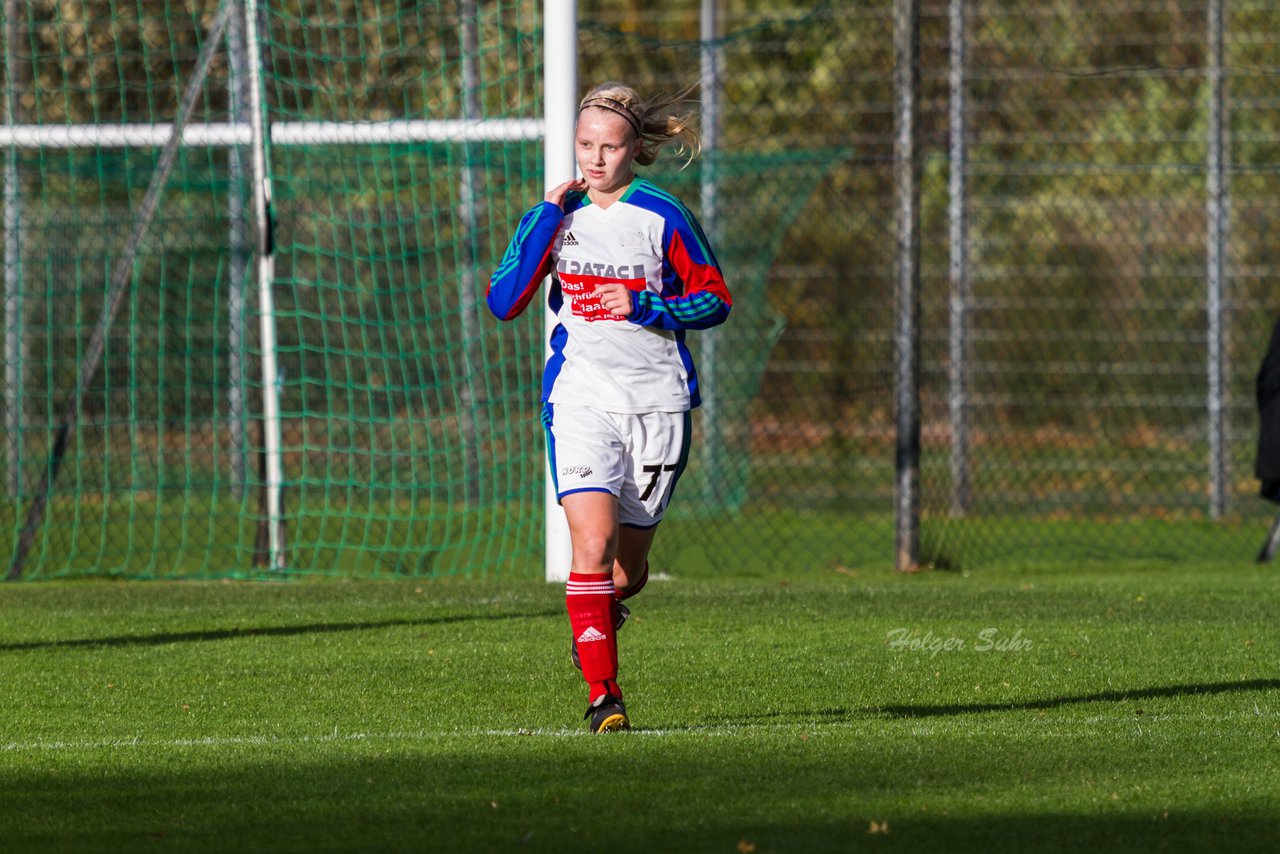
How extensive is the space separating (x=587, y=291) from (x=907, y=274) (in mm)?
5290

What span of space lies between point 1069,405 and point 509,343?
431 centimetres

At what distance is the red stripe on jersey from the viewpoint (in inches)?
196

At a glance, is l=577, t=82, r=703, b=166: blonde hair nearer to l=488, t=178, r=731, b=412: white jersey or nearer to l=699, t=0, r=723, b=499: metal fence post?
l=488, t=178, r=731, b=412: white jersey

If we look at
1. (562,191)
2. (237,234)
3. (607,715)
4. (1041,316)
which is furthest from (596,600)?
(1041,316)

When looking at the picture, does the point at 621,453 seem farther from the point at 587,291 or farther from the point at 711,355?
the point at 711,355

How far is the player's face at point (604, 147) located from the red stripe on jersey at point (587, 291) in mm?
270

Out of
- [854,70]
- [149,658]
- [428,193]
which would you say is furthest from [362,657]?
[854,70]

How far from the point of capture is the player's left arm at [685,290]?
16.2 feet

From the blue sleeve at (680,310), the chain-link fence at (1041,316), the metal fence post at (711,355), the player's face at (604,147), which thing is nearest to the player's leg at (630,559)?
the blue sleeve at (680,310)

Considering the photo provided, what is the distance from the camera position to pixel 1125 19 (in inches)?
592

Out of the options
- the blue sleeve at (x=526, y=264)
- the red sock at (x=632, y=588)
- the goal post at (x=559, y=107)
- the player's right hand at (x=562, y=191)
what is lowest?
the red sock at (x=632, y=588)

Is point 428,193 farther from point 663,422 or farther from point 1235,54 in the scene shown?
point 663,422

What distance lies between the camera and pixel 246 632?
23.7 feet

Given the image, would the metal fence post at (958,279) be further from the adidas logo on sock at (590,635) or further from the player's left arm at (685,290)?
the adidas logo on sock at (590,635)
